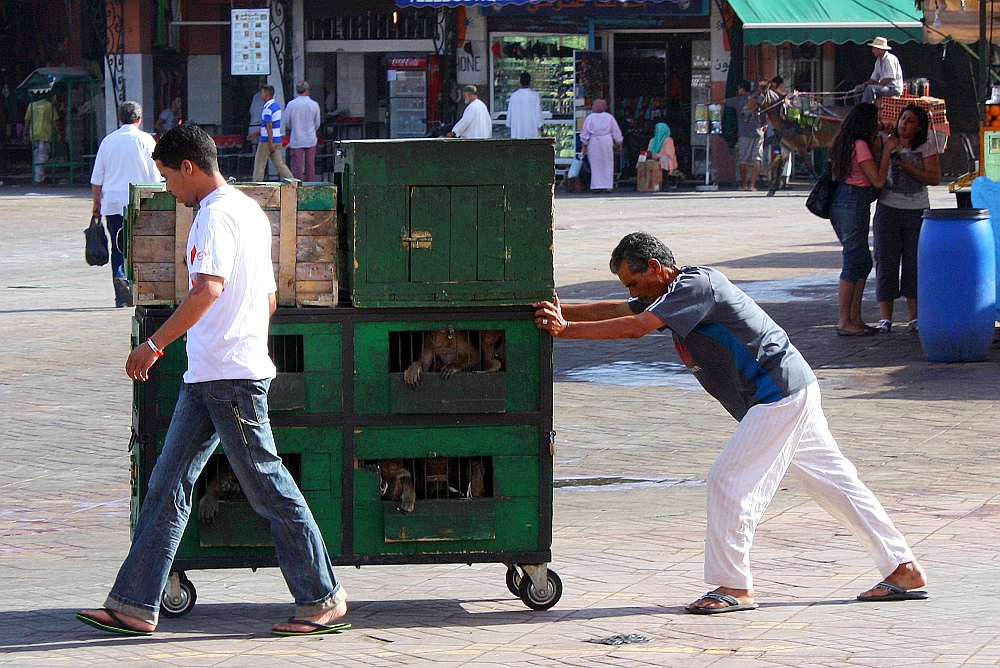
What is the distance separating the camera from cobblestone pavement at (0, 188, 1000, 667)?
5258mm

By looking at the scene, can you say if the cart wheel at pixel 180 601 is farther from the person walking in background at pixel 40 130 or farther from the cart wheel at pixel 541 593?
the person walking in background at pixel 40 130

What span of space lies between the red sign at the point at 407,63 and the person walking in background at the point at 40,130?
6960 mm

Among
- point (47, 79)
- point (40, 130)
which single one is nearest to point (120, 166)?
point (40, 130)

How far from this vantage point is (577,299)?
47.0 feet

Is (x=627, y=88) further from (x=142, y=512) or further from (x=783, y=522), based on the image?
(x=142, y=512)

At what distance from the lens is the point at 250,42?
99.3 feet

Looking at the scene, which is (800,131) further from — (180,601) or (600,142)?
(180,601)

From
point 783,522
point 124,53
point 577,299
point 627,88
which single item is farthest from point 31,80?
point 783,522

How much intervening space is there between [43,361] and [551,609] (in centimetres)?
699

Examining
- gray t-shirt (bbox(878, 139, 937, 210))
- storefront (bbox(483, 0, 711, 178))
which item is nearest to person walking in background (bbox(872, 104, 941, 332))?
gray t-shirt (bbox(878, 139, 937, 210))

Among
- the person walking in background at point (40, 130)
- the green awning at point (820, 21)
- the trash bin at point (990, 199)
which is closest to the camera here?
the trash bin at point (990, 199)

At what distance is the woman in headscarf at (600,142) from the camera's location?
27.6 meters

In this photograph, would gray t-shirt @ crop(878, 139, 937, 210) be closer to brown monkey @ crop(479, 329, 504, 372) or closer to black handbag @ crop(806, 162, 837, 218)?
black handbag @ crop(806, 162, 837, 218)

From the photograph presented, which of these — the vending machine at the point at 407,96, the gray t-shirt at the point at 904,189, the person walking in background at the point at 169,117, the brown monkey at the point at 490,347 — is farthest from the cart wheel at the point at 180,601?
the person walking in background at the point at 169,117
